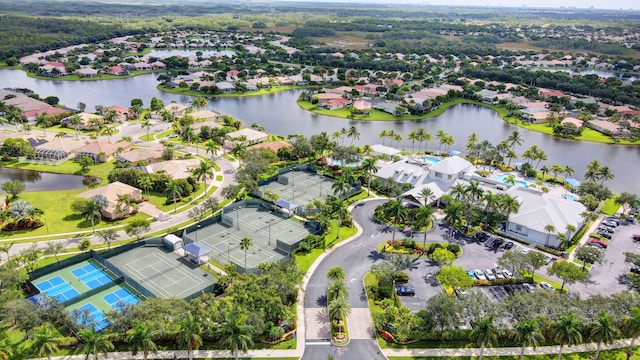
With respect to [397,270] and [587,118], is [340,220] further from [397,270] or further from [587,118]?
[587,118]

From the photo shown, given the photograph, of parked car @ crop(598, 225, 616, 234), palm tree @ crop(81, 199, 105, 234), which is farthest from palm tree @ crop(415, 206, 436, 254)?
palm tree @ crop(81, 199, 105, 234)

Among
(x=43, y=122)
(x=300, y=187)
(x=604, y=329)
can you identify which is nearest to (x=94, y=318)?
(x=300, y=187)

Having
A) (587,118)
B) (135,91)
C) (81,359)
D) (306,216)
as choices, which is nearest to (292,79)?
(135,91)

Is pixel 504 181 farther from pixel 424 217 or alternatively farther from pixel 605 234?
pixel 424 217

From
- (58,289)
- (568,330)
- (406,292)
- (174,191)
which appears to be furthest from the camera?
(174,191)

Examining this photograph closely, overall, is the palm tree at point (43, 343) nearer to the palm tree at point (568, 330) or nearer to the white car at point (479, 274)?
the palm tree at point (568, 330)

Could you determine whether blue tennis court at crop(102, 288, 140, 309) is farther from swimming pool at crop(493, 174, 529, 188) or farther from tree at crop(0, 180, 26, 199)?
swimming pool at crop(493, 174, 529, 188)
